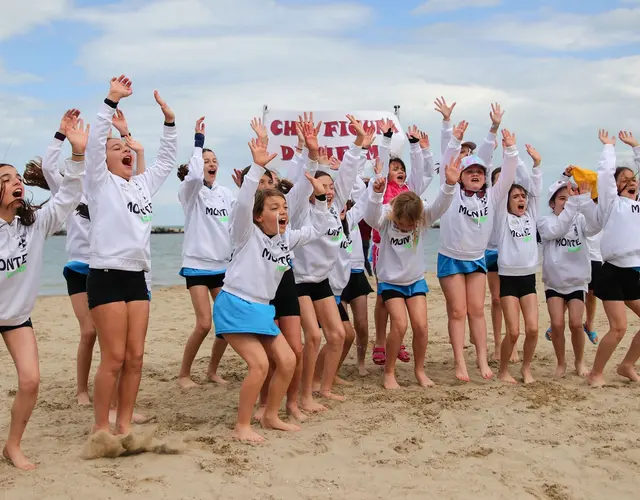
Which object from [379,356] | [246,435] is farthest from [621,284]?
[246,435]

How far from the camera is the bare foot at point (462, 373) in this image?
725 cm

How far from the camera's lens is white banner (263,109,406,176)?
372 inches

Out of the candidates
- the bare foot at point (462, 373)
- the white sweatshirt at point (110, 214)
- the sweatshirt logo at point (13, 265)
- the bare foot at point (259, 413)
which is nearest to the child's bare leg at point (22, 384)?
the sweatshirt logo at point (13, 265)

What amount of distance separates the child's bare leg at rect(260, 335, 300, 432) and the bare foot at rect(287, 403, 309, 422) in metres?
0.28

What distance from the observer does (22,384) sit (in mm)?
4750

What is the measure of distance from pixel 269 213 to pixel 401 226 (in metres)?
1.82

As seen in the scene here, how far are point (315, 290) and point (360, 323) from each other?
132 centimetres


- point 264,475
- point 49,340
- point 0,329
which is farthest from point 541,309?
point 0,329

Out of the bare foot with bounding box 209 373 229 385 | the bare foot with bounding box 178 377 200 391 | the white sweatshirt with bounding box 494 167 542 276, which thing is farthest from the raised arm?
the white sweatshirt with bounding box 494 167 542 276

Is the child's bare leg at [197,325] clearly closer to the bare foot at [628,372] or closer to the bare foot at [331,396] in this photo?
the bare foot at [331,396]

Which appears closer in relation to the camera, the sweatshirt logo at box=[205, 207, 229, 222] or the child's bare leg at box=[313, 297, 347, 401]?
the child's bare leg at box=[313, 297, 347, 401]

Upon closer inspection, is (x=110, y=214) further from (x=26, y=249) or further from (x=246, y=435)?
(x=246, y=435)

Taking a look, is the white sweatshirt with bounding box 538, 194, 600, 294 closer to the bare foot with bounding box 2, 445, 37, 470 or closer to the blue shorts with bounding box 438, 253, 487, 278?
the blue shorts with bounding box 438, 253, 487, 278

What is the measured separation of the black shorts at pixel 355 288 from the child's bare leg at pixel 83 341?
2484 millimetres
